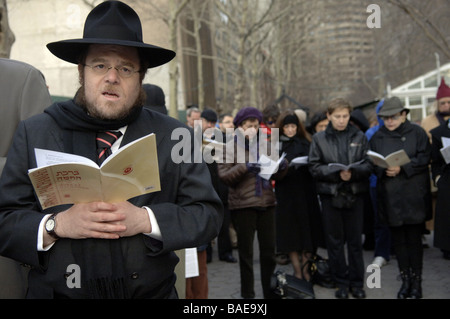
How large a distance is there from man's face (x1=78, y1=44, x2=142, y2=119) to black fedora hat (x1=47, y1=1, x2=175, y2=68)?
0.19 ft

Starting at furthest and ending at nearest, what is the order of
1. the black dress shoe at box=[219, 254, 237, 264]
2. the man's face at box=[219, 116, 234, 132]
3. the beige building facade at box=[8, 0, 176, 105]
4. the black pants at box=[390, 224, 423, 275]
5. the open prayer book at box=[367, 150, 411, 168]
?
the beige building facade at box=[8, 0, 176, 105] → the man's face at box=[219, 116, 234, 132] → the black dress shoe at box=[219, 254, 237, 264] → the black pants at box=[390, 224, 423, 275] → the open prayer book at box=[367, 150, 411, 168]

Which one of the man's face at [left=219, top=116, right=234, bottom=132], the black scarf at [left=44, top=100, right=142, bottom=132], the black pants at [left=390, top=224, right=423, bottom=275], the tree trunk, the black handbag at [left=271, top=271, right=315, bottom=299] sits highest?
the tree trunk

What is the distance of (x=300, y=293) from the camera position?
15.2 ft

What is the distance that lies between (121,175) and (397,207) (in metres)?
4.00

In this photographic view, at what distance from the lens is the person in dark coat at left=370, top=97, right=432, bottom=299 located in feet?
16.5

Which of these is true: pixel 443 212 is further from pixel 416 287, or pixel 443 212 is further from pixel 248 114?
pixel 248 114

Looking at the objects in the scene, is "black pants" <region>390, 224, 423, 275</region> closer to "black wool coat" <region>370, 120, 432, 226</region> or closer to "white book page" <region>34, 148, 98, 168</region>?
"black wool coat" <region>370, 120, 432, 226</region>

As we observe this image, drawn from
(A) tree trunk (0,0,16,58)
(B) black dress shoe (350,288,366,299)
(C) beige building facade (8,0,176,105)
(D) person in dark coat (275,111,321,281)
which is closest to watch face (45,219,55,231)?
(A) tree trunk (0,0,16,58)

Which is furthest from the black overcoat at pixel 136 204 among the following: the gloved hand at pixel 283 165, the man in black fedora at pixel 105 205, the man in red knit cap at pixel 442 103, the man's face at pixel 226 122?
the man's face at pixel 226 122

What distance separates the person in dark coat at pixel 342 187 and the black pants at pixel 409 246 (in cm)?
41

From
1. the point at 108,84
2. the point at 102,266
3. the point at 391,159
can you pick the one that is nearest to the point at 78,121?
the point at 108,84

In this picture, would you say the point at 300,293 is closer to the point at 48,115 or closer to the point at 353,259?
the point at 353,259

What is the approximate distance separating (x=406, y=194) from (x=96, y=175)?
4157mm
